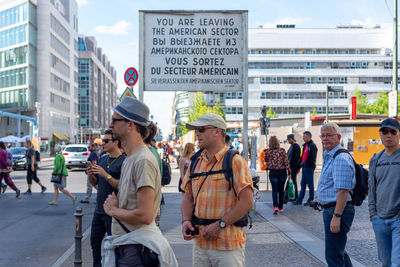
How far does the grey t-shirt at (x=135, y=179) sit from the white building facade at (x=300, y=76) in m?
80.9

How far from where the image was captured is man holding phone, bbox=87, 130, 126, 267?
16.5 ft

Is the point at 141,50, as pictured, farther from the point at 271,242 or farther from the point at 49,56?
the point at 49,56

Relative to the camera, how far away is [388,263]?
4238mm

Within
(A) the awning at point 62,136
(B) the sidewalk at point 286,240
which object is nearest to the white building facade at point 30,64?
(A) the awning at point 62,136

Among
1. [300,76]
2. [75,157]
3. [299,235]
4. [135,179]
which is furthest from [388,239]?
[300,76]

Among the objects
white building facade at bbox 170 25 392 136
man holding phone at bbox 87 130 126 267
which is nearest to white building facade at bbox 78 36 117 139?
white building facade at bbox 170 25 392 136

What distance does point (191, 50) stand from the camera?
11.2 meters

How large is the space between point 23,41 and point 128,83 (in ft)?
198

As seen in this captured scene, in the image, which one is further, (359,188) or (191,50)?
(191,50)

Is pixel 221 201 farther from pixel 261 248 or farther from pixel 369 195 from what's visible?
pixel 261 248

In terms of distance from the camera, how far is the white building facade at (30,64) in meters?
67.3

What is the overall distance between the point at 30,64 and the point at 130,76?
6005 cm

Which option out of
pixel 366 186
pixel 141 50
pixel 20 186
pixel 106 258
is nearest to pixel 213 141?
pixel 106 258

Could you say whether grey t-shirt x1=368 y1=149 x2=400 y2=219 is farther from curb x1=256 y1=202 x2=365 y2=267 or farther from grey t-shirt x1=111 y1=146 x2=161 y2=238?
grey t-shirt x1=111 y1=146 x2=161 y2=238
